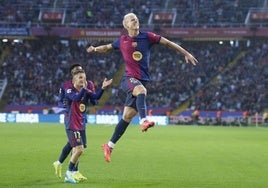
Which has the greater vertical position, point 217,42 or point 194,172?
point 217,42

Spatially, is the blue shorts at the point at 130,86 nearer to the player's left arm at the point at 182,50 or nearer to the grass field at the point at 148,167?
the player's left arm at the point at 182,50

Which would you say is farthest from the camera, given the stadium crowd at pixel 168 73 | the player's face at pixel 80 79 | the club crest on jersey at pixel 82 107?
the stadium crowd at pixel 168 73

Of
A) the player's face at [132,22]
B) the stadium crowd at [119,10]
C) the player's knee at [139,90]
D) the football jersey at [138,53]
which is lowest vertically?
the player's knee at [139,90]

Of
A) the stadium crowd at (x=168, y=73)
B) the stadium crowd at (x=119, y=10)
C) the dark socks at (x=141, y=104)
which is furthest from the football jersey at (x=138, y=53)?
the stadium crowd at (x=119, y=10)

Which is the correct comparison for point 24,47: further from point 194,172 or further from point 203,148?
point 194,172

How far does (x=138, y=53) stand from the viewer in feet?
34.5

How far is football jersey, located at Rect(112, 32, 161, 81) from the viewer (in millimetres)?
10523

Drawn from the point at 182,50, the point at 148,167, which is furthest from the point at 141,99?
the point at 148,167

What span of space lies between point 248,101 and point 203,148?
29.5 m

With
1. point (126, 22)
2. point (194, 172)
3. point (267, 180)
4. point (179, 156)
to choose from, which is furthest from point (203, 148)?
point (126, 22)

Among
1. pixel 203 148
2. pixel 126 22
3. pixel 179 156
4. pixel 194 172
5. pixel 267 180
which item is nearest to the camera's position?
pixel 126 22

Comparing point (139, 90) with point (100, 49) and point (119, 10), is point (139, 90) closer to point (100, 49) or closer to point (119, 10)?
point (100, 49)

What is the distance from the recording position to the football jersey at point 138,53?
34.5 feet

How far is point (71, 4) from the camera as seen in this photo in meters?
57.0
